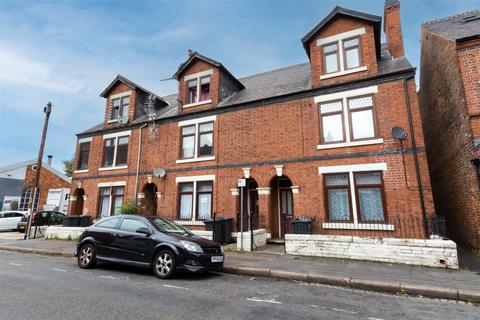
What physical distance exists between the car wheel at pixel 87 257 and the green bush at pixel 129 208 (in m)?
5.90

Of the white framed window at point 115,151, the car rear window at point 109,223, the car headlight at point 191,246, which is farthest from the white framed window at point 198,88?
the car headlight at point 191,246

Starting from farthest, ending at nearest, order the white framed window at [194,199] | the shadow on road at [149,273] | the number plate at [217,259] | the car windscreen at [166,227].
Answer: the white framed window at [194,199] < the car windscreen at [166,227] < the number plate at [217,259] < the shadow on road at [149,273]

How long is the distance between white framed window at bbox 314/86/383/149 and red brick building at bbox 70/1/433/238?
0.14 feet

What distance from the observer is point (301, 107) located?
12.0 metres

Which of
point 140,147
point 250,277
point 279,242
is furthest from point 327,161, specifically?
point 140,147

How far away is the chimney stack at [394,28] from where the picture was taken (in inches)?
473

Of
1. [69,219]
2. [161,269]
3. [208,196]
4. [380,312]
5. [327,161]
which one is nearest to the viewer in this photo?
[380,312]

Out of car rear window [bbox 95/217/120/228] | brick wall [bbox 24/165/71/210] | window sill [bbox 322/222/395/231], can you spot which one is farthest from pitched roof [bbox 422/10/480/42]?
brick wall [bbox 24/165/71/210]

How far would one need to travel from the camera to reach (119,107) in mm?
17750

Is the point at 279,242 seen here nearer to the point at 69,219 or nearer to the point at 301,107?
the point at 301,107

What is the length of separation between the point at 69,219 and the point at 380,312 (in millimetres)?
15922

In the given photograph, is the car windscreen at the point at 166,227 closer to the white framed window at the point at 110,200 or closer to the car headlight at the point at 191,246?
the car headlight at the point at 191,246

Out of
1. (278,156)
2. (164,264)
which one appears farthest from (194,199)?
(164,264)

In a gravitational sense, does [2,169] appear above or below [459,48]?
below
